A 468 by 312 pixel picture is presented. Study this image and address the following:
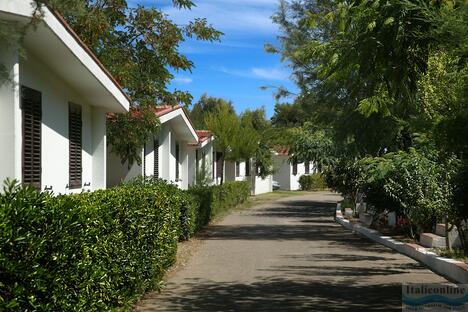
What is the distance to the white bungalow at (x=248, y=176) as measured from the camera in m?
39.5

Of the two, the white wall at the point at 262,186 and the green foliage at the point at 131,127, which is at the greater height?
the green foliage at the point at 131,127

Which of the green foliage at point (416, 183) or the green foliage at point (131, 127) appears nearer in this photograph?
the green foliage at point (416, 183)

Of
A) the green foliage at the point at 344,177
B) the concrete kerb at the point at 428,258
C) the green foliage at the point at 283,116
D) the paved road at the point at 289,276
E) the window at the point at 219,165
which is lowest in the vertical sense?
the paved road at the point at 289,276

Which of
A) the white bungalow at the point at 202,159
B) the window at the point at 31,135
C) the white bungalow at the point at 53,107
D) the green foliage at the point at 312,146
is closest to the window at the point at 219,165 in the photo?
the white bungalow at the point at 202,159

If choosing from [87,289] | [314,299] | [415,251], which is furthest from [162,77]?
[87,289]

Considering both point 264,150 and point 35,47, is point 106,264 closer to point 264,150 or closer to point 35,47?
point 35,47

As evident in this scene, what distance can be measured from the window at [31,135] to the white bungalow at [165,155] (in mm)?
6780

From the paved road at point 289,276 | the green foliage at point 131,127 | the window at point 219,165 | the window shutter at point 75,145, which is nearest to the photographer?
the paved road at point 289,276

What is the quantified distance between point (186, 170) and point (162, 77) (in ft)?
33.5

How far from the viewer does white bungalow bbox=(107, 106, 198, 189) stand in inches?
697

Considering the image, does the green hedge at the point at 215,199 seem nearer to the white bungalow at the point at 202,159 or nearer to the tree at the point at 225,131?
the white bungalow at the point at 202,159

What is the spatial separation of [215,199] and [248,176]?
855 inches

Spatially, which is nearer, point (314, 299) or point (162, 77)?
point (314, 299)

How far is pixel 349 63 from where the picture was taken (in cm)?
614
